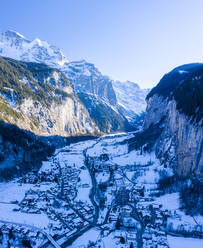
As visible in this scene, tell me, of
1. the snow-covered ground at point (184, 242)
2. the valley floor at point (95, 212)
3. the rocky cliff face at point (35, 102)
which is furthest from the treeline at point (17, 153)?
the snow-covered ground at point (184, 242)

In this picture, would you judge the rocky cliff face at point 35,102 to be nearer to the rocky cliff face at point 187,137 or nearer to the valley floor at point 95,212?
the valley floor at point 95,212

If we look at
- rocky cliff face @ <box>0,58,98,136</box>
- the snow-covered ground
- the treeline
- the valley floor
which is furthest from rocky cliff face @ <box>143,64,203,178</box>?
rocky cliff face @ <box>0,58,98,136</box>

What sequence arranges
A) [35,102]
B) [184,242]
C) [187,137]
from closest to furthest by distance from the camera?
[184,242] < [187,137] < [35,102]

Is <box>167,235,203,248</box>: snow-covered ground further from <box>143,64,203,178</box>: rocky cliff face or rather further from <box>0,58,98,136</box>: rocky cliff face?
<box>0,58,98,136</box>: rocky cliff face

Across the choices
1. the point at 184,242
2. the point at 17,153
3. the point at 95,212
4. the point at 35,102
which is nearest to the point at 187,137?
the point at 184,242

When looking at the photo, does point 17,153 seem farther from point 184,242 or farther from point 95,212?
point 184,242

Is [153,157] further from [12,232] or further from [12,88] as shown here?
[12,88]
